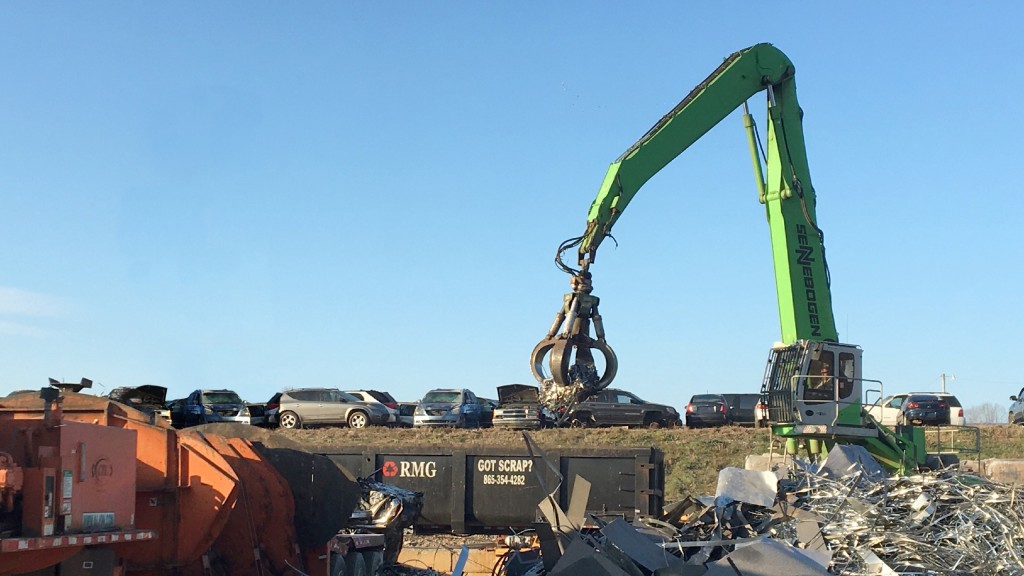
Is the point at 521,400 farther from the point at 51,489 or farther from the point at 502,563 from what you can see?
the point at 51,489

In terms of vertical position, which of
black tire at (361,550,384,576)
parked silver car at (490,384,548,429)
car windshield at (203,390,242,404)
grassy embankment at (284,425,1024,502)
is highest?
car windshield at (203,390,242,404)

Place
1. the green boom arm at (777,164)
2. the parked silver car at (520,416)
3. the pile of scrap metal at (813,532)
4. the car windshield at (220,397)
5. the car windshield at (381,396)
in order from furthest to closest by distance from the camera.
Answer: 1. the car windshield at (381,396)
2. the car windshield at (220,397)
3. the parked silver car at (520,416)
4. the green boom arm at (777,164)
5. the pile of scrap metal at (813,532)

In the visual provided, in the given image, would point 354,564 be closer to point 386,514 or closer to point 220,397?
point 386,514

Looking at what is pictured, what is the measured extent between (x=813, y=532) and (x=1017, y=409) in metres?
26.5

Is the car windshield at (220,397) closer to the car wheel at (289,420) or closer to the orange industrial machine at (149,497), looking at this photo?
the car wheel at (289,420)

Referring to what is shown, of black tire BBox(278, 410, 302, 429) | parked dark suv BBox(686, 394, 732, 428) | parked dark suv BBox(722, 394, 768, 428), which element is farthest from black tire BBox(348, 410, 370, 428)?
parked dark suv BBox(722, 394, 768, 428)

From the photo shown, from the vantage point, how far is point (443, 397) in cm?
3412

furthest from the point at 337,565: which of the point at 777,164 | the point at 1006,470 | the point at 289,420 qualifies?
the point at 289,420

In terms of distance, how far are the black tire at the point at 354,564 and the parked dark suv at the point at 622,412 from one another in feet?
66.4

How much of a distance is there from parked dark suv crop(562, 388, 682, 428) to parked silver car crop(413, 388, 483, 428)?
3.43 metres

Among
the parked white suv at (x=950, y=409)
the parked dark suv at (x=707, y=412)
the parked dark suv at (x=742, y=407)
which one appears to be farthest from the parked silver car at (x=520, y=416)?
the parked white suv at (x=950, y=409)

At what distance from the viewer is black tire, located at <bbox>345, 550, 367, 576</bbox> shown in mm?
11789

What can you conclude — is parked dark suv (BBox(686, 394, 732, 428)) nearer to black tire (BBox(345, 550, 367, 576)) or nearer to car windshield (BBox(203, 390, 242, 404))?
car windshield (BBox(203, 390, 242, 404))

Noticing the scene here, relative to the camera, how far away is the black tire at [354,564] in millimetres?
11789
